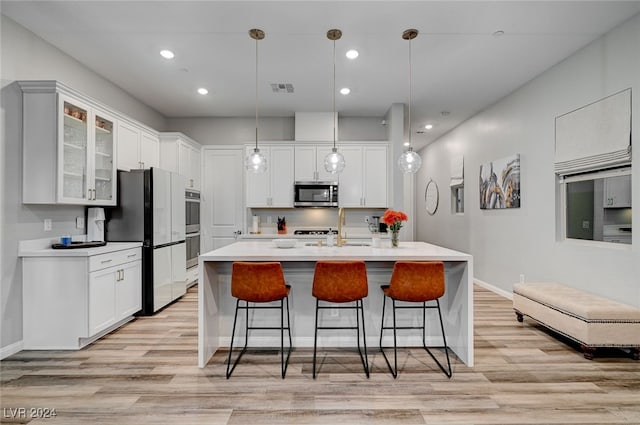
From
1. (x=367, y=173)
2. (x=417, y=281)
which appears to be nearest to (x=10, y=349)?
(x=417, y=281)

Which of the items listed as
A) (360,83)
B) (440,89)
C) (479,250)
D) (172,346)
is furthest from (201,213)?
(479,250)

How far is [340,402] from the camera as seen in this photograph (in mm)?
2182

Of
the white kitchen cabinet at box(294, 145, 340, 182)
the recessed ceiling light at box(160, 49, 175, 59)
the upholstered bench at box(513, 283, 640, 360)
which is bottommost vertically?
the upholstered bench at box(513, 283, 640, 360)

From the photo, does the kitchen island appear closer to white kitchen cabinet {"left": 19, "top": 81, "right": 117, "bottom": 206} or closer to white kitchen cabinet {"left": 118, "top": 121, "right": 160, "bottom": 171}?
white kitchen cabinet {"left": 19, "top": 81, "right": 117, "bottom": 206}

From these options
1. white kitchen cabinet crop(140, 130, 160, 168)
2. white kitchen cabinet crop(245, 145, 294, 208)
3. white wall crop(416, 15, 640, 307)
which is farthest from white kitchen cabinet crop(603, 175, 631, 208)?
white kitchen cabinet crop(140, 130, 160, 168)

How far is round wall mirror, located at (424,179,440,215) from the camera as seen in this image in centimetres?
778

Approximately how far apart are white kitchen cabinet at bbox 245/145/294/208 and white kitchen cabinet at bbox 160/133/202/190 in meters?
0.92

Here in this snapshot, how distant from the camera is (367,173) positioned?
5434mm

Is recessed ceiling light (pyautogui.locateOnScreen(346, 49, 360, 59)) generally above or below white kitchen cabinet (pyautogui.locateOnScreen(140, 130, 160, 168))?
above

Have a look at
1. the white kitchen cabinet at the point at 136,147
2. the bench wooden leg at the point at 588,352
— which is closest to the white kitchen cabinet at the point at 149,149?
the white kitchen cabinet at the point at 136,147

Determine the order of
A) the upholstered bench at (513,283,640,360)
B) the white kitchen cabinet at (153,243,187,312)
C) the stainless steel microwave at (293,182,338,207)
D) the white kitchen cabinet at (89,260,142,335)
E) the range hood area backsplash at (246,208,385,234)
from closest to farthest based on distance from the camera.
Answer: the upholstered bench at (513,283,640,360) → the white kitchen cabinet at (89,260,142,335) → the white kitchen cabinet at (153,243,187,312) → the stainless steel microwave at (293,182,338,207) → the range hood area backsplash at (246,208,385,234)

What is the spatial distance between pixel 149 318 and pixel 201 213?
7.22ft

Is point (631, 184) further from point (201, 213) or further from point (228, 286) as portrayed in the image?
point (201, 213)

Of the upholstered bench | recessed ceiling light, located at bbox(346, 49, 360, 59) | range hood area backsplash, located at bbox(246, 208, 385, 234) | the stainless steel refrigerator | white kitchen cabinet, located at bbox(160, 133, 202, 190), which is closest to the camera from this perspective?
the upholstered bench
